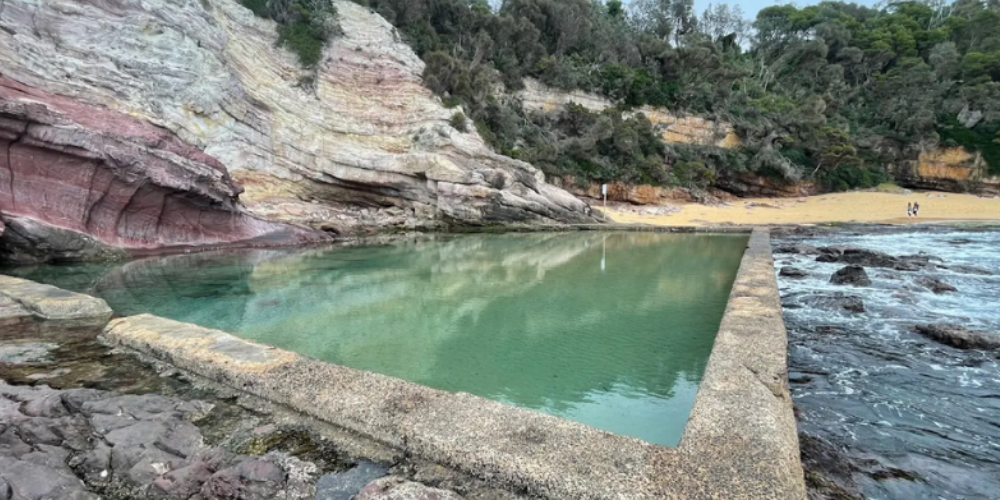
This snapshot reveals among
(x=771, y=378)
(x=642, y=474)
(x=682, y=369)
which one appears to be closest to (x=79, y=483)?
(x=642, y=474)

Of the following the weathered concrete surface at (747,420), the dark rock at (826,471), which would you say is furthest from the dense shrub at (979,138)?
the dark rock at (826,471)

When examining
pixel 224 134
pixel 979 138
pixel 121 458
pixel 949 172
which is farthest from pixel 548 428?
pixel 979 138

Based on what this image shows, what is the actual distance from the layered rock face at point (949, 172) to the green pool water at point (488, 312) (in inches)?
1201

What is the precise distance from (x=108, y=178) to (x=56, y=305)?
8.39m

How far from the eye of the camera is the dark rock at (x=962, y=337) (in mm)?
5340

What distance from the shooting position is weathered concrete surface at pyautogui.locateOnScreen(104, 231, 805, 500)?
7.27 feet

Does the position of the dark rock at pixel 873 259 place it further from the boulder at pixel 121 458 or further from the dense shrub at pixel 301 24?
the dense shrub at pixel 301 24

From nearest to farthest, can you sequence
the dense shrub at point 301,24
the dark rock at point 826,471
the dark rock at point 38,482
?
the dark rock at point 38,482
the dark rock at point 826,471
the dense shrub at point 301,24

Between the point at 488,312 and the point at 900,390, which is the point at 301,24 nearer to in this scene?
the point at 488,312

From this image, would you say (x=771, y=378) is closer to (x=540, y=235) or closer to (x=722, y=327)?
(x=722, y=327)

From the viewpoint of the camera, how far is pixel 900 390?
4.32 metres

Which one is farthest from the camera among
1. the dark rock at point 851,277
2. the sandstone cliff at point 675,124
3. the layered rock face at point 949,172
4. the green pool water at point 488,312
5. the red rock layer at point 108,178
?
the layered rock face at point 949,172

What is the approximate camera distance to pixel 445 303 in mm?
7727

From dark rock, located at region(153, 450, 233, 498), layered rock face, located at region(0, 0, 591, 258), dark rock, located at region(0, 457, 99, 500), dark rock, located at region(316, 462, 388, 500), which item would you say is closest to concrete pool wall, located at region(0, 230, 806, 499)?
dark rock, located at region(316, 462, 388, 500)
